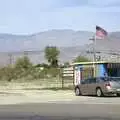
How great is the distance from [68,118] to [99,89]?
17476mm

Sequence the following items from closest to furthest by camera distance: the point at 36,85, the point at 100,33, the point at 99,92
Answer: the point at 99,92 → the point at 100,33 → the point at 36,85

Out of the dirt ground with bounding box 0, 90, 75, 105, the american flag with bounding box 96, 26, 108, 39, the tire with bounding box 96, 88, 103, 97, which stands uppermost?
the american flag with bounding box 96, 26, 108, 39

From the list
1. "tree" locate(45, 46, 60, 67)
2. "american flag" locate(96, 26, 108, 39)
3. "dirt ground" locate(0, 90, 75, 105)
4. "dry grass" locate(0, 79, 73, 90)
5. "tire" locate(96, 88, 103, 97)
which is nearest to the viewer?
"dirt ground" locate(0, 90, 75, 105)

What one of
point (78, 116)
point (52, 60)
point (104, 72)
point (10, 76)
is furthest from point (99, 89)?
point (52, 60)

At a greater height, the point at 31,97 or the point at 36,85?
the point at 36,85

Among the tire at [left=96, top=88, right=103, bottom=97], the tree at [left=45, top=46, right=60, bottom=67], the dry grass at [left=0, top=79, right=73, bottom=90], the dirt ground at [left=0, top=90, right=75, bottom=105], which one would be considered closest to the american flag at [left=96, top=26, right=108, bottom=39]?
the dry grass at [left=0, top=79, right=73, bottom=90]

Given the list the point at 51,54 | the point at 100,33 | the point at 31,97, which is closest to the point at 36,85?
the point at 100,33

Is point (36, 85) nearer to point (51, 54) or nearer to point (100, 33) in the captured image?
point (100, 33)

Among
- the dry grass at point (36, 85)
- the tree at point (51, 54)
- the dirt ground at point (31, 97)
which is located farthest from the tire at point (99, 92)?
the tree at point (51, 54)

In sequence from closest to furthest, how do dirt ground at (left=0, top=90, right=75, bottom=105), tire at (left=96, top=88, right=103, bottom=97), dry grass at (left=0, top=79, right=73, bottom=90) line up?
dirt ground at (left=0, top=90, right=75, bottom=105) < tire at (left=96, top=88, right=103, bottom=97) < dry grass at (left=0, top=79, right=73, bottom=90)

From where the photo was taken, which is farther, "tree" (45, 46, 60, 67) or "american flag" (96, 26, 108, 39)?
"tree" (45, 46, 60, 67)

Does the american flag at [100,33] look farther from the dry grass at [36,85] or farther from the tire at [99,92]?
the tire at [99,92]

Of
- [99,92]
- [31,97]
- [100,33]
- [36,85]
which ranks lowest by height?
[31,97]

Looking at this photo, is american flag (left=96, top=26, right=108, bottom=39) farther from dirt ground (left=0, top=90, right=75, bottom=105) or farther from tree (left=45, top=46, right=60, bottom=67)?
tree (left=45, top=46, right=60, bottom=67)
